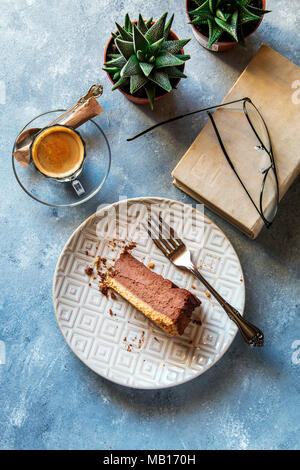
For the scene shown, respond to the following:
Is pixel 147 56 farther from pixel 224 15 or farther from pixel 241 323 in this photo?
pixel 241 323

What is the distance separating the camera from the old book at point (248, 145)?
1.42 meters

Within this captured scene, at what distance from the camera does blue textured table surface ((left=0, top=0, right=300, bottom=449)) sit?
60.1 inches

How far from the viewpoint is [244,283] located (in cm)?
148

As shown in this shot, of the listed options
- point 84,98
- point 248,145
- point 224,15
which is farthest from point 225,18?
point 84,98

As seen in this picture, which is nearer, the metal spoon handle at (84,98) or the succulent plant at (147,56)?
the succulent plant at (147,56)

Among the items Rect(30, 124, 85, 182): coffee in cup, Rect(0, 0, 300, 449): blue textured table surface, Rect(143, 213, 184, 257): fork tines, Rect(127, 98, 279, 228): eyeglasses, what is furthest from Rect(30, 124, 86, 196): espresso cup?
Rect(127, 98, 279, 228): eyeglasses

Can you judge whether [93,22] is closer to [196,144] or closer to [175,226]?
[196,144]

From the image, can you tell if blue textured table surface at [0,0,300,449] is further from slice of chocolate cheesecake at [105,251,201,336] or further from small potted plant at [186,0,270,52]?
slice of chocolate cheesecake at [105,251,201,336]

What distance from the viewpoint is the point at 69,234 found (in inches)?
61.6

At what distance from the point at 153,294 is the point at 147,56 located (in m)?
0.73

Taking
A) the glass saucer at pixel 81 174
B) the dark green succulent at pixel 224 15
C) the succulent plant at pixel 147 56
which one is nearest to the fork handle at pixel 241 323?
the glass saucer at pixel 81 174

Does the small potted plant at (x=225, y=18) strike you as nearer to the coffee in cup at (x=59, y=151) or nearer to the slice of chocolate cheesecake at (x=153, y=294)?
the coffee in cup at (x=59, y=151)

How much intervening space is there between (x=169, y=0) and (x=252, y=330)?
1.18 meters

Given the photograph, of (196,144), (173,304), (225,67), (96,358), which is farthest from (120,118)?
(96,358)
